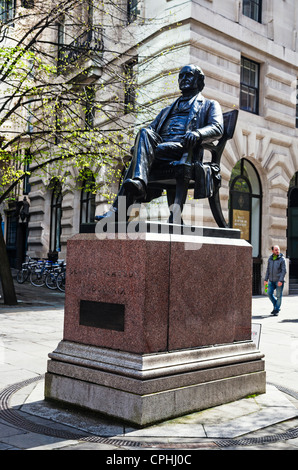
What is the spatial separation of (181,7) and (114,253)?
14341 millimetres

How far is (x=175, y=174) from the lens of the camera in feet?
Answer: 19.6

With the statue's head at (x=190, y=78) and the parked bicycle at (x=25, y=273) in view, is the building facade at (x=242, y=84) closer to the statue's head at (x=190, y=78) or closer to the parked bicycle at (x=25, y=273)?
the parked bicycle at (x=25, y=273)

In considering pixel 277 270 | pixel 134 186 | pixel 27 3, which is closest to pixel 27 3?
pixel 27 3

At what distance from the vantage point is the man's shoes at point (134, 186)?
557cm

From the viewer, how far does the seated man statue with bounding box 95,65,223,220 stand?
5766 millimetres

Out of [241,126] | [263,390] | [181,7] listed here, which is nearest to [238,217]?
[241,126]

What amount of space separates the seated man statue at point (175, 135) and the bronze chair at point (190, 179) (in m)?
0.09

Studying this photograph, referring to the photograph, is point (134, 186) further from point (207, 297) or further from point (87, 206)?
point (87, 206)

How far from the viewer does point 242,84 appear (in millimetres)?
19688

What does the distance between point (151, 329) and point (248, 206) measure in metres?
15.9

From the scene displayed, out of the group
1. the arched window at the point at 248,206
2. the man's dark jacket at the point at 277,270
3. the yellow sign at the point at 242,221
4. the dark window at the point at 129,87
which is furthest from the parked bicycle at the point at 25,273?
the man's dark jacket at the point at 277,270

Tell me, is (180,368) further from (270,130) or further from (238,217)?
(270,130)

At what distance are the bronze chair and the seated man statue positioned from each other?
86mm

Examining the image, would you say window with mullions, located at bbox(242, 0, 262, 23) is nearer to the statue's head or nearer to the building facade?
the building facade
